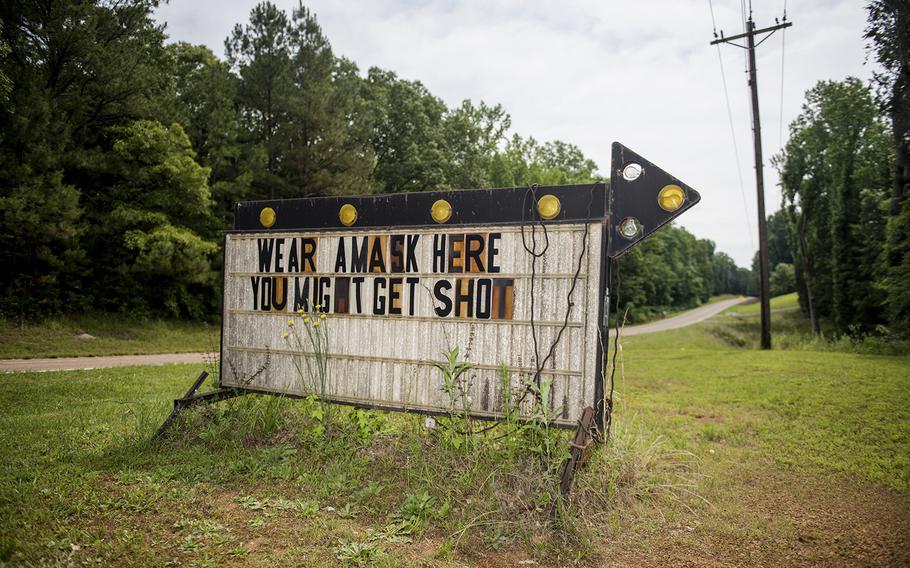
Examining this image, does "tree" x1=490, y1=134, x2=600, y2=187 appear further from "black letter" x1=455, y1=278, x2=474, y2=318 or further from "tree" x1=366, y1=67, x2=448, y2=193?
"black letter" x1=455, y1=278, x2=474, y2=318

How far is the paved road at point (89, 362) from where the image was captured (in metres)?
10.8

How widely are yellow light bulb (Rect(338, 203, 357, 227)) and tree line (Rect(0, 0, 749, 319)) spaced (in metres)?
11.3

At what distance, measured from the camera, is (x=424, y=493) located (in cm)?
397

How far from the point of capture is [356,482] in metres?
4.27

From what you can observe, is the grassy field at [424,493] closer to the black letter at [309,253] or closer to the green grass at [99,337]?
the black letter at [309,253]

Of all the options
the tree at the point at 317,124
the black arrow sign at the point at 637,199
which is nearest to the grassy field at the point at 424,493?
the black arrow sign at the point at 637,199

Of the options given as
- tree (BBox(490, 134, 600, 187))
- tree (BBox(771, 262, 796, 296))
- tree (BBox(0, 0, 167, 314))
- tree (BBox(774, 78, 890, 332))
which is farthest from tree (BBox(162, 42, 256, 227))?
tree (BBox(771, 262, 796, 296))

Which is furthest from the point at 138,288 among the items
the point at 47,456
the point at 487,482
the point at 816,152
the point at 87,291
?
the point at 816,152

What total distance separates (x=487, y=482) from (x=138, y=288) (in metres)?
19.4

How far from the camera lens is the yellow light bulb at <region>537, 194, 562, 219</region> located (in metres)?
4.28

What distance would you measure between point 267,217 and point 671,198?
13.2ft

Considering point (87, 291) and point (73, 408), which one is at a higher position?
point (87, 291)

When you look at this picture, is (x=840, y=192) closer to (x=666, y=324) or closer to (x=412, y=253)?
(x=666, y=324)

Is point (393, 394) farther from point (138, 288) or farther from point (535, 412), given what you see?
point (138, 288)
